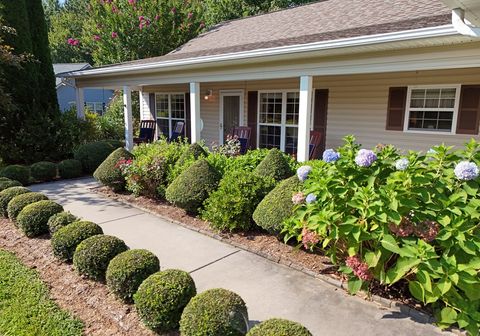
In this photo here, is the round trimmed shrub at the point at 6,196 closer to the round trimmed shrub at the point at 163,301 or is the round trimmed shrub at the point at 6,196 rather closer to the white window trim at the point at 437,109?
the round trimmed shrub at the point at 163,301

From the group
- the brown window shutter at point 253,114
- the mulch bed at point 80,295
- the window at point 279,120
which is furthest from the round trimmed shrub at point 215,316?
the brown window shutter at point 253,114

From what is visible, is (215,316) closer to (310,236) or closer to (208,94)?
(310,236)

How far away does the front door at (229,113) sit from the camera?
10461 mm

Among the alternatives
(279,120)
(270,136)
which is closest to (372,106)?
(279,120)

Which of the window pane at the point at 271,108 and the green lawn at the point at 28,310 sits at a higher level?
the window pane at the point at 271,108

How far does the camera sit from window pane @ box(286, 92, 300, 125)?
8.96 m

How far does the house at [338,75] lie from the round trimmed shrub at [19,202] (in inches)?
172

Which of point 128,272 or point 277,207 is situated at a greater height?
point 277,207

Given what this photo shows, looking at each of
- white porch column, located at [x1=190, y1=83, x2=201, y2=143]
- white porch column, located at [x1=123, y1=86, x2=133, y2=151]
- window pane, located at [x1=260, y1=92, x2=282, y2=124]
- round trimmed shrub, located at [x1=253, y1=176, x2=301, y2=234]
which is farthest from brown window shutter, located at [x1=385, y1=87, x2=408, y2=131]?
white porch column, located at [x1=123, y1=86, x2=133, y2=151]

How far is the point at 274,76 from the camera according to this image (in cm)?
665

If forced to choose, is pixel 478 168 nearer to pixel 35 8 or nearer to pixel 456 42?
pixel 456 42

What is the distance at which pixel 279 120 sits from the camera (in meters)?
9.35

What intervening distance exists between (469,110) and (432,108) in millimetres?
655

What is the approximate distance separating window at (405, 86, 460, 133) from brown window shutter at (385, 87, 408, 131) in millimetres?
100
